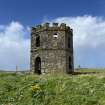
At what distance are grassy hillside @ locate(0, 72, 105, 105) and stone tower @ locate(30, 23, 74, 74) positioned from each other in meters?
15.2

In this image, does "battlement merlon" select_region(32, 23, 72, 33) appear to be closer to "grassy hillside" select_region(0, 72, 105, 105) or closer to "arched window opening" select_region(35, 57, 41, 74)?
"arched window opening" select_region(35, 57, 41, 74)

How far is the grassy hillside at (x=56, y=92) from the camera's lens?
68.6 ft

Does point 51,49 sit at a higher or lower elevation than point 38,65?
higher

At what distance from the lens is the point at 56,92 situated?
77.1 feet

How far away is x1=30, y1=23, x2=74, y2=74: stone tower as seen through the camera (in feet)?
147

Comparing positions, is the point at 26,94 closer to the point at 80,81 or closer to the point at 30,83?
the point at 30,83

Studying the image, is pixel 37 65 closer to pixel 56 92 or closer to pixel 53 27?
pixel 53 27

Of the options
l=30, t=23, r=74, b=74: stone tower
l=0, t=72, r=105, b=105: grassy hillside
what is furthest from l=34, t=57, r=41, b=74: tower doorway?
l=0, t=72, r=105, b=105: grassy hillside

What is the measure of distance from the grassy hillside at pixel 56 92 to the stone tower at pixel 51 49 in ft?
50.0

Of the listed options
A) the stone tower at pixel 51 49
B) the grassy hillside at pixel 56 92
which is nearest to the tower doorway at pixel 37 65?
the stone tower at pixel 51 49

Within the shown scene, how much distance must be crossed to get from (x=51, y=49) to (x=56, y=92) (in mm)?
22306

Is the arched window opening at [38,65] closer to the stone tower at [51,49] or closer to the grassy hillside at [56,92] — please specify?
the stone tower at [51,49]

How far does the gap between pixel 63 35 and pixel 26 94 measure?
2408 centimetres

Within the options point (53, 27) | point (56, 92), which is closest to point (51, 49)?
point (53, 27)
